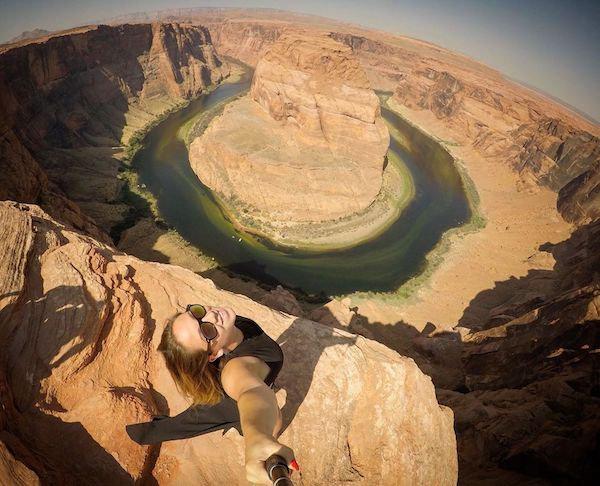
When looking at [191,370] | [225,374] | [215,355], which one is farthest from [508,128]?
[191,370]

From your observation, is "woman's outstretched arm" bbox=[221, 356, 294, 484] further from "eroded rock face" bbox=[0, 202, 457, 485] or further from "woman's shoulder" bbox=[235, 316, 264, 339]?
"eroded rock face" bbox=[0, 202, 457, 485]

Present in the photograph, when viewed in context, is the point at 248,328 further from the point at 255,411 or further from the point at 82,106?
the point at 82,106

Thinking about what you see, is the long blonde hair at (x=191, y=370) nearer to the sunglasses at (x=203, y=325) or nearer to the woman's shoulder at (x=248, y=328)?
the sunglasses at (x=203, y=325)

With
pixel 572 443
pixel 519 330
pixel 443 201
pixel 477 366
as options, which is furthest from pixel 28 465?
pixel 443 201

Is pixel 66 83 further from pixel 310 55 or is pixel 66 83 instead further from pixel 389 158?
pixel 389 158

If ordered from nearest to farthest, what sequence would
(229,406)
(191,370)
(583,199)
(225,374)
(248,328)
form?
1. (225,374)
2. (191,370)
3. (229,406)
4. (248,328)
5. (583,199)

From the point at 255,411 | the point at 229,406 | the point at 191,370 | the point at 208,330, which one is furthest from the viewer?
the point at 229,406
